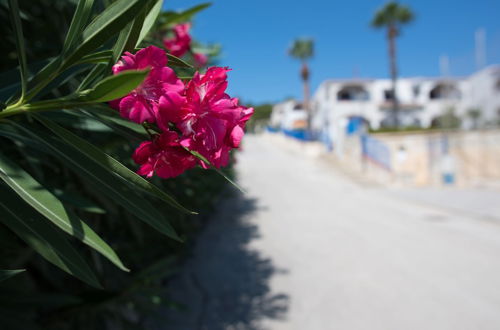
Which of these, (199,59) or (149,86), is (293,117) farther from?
(149,86)

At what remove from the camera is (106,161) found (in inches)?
27.2

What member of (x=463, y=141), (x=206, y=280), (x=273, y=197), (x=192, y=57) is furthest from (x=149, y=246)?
(x=463, y=141)

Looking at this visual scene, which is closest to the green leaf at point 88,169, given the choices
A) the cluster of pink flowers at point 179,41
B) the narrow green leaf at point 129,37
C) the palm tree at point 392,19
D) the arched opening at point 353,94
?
the narrow green leaf at point 129,37

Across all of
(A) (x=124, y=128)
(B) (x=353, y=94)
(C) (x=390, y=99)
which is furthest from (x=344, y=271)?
(C) (x=390, y=99)

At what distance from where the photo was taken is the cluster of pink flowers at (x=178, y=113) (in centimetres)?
58

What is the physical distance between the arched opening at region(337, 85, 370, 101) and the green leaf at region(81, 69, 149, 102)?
37.0 metres

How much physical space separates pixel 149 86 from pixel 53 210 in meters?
0.32

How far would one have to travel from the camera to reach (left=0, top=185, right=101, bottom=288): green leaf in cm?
73

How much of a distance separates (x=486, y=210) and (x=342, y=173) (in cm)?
739

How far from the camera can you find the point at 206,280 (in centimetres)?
403

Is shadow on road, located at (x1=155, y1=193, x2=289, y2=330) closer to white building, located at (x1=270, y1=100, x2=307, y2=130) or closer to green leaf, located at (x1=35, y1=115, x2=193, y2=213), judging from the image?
green leaf, located at (x1=35, y1=115, x2=193, y2=213)

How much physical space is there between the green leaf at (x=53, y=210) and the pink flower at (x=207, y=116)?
27 cm


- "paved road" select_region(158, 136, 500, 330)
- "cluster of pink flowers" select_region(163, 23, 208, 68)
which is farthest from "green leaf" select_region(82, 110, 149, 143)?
"paved road" select_region(158, 136, 500, 330)

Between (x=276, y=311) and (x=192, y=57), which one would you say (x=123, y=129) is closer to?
(x=192, y=57)
